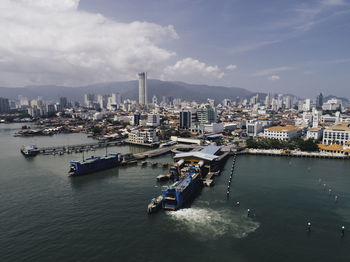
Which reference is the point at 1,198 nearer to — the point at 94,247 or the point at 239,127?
the point at 94,247

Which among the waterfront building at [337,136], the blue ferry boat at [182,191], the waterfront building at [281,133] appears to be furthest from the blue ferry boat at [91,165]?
→ the waterfront building at [337,136]

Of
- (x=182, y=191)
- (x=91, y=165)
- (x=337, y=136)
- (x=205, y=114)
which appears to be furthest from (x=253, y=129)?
(x=182, y=191)

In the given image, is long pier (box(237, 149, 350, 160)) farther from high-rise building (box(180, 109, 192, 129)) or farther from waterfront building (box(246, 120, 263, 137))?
high-rise building (box(180, 109, 192, 129))

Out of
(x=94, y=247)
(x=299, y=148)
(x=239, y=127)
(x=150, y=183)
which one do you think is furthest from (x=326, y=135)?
(x=94, y=247)

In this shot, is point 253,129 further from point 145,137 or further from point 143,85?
point 143,85

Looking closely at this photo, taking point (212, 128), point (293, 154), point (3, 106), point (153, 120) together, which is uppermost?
point (3, 106)

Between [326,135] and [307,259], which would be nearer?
[307,259]
